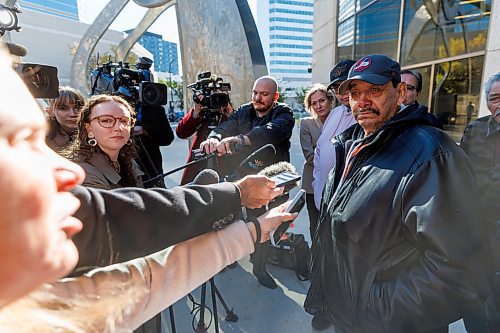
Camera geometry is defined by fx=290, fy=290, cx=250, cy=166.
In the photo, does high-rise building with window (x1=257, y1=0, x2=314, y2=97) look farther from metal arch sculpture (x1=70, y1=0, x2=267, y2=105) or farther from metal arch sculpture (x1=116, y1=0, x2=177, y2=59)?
metal arch sculpture (x1=70, y1=0, x2=267, y2=105)

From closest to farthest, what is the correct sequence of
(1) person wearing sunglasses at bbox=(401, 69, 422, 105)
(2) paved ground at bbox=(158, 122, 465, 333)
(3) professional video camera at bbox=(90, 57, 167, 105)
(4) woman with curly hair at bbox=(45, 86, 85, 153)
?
(2) paved ground at bbox=(158, 122, 465, 333)
(4) woman with curly hair at bbox=(45, 86, 85, 153)
(1) person wearing sunglasses at bbox=(401, 69, 422, 105)
(3) professional video camera at bbox=(90, 57, 167, 105)

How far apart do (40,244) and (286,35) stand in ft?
321

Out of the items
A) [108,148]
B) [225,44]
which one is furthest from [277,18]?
[108,148]

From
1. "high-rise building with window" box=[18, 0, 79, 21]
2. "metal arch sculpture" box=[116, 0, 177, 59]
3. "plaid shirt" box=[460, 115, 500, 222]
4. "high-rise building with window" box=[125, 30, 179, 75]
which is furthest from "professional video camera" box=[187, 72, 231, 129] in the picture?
"high-rise building with window" box=[125, 30, 179, 75]

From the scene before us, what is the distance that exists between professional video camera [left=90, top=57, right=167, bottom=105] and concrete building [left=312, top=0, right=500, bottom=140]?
4181mm

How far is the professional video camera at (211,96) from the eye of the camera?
9.72 feet

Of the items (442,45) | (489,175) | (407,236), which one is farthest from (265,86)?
(442,45)

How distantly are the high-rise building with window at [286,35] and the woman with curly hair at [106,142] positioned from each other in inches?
3502

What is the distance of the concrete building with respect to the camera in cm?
429

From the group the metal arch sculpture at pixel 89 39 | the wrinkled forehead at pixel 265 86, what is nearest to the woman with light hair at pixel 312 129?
the wrinkled forehead at pixel 265 86

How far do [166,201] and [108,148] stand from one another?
1140 mm

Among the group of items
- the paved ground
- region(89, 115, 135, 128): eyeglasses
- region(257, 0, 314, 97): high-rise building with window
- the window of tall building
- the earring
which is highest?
region(257, 0, 314, 97): high-rise building with window

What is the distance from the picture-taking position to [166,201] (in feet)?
2.52

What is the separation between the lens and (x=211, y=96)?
294 centimetres
